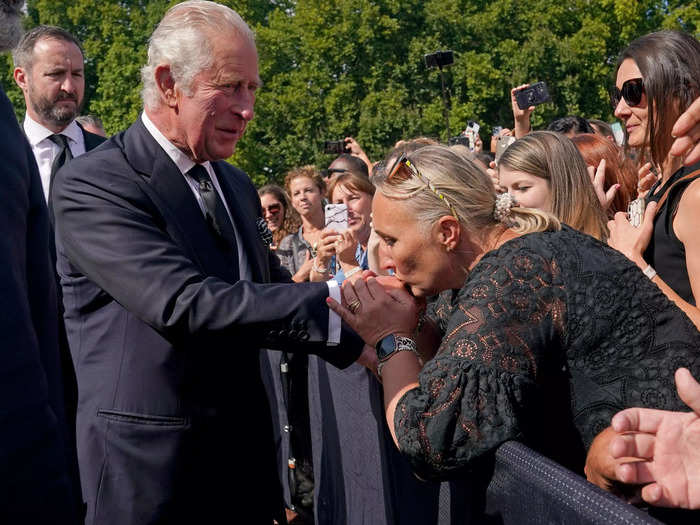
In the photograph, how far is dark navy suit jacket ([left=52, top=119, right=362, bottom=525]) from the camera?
2441mm

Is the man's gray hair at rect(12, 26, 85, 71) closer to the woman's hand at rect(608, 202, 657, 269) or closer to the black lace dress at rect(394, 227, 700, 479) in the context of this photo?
the woman's hand at rect(608, 202, 657, 269)

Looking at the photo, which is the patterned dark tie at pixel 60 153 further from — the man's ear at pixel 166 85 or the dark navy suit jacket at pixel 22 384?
the dark navy suit jacket at pixel 22 384

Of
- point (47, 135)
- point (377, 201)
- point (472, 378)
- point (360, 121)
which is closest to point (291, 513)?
point (47, 135)

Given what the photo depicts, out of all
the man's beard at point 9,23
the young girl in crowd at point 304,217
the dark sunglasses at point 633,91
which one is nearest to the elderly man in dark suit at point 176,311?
the man's beard at point 9,23

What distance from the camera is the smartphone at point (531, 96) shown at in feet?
21.9

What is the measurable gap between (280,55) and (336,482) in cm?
3421

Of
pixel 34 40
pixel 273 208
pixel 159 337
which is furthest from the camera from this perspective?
pixel 273 208

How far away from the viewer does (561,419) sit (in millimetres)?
Result: 2361

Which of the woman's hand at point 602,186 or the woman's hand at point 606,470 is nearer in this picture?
the woman's hand at point 606,470

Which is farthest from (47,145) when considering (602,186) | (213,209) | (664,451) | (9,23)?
(664,451)

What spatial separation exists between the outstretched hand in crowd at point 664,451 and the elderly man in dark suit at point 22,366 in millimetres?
1212

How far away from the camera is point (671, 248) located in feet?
10.4

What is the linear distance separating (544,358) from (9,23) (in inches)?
64.8

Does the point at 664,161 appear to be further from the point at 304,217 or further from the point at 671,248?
the point at 304,217
